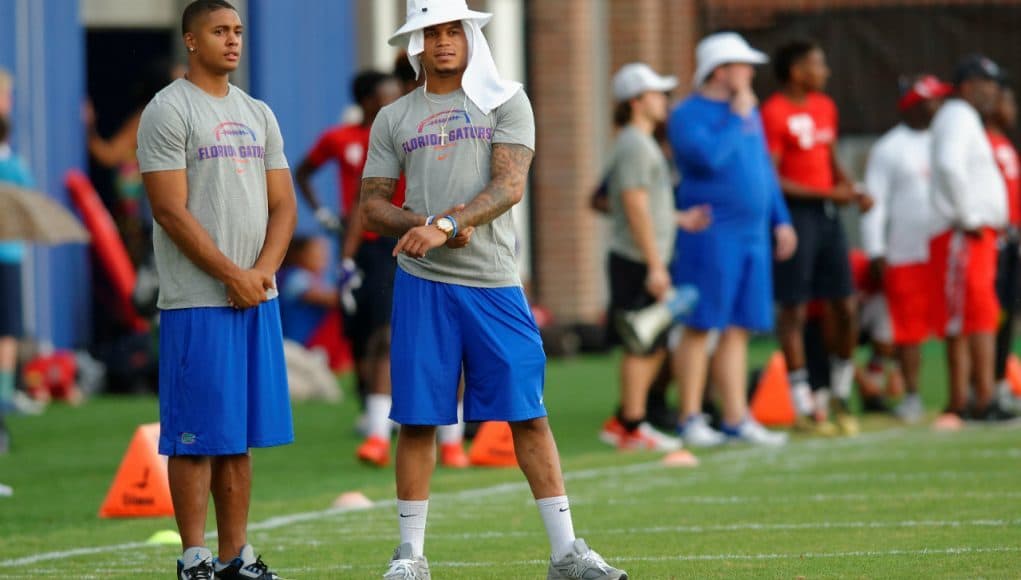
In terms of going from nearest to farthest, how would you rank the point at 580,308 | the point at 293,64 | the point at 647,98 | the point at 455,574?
the point at 455,574, the point at 647,98, the point at 293,64, the point at 580,308

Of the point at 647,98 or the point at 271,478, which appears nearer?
the point at 271,478

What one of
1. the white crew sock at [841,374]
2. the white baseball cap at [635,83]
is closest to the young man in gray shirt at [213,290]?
the white baseball cap at [635,83]

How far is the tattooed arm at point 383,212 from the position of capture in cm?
681

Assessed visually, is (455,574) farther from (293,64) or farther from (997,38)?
(997,38)

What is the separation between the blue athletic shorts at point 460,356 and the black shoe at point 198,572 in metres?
0.77

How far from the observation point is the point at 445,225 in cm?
664

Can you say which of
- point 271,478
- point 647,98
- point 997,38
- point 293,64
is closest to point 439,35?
point 271,478

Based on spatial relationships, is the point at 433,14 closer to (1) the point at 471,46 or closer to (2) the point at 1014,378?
(1) the point at 471,46

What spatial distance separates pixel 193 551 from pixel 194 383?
55 centimetres

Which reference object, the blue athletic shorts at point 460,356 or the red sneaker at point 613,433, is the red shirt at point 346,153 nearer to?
the red sneaker at point 613,433

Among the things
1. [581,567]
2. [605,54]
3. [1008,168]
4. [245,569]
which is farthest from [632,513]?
[605,54]

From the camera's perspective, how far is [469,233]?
6.71m

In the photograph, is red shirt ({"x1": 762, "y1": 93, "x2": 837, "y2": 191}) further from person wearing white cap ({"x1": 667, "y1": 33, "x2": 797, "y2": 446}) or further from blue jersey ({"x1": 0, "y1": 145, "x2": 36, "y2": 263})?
blue jersey ({"x1": 0, "y1": 145, "x2": 36, "y2": 263})

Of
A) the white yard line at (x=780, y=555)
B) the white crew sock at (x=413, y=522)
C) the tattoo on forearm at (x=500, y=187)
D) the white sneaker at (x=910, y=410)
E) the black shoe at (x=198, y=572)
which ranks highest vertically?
the tattoo on forearm at (x=500, y=187)
